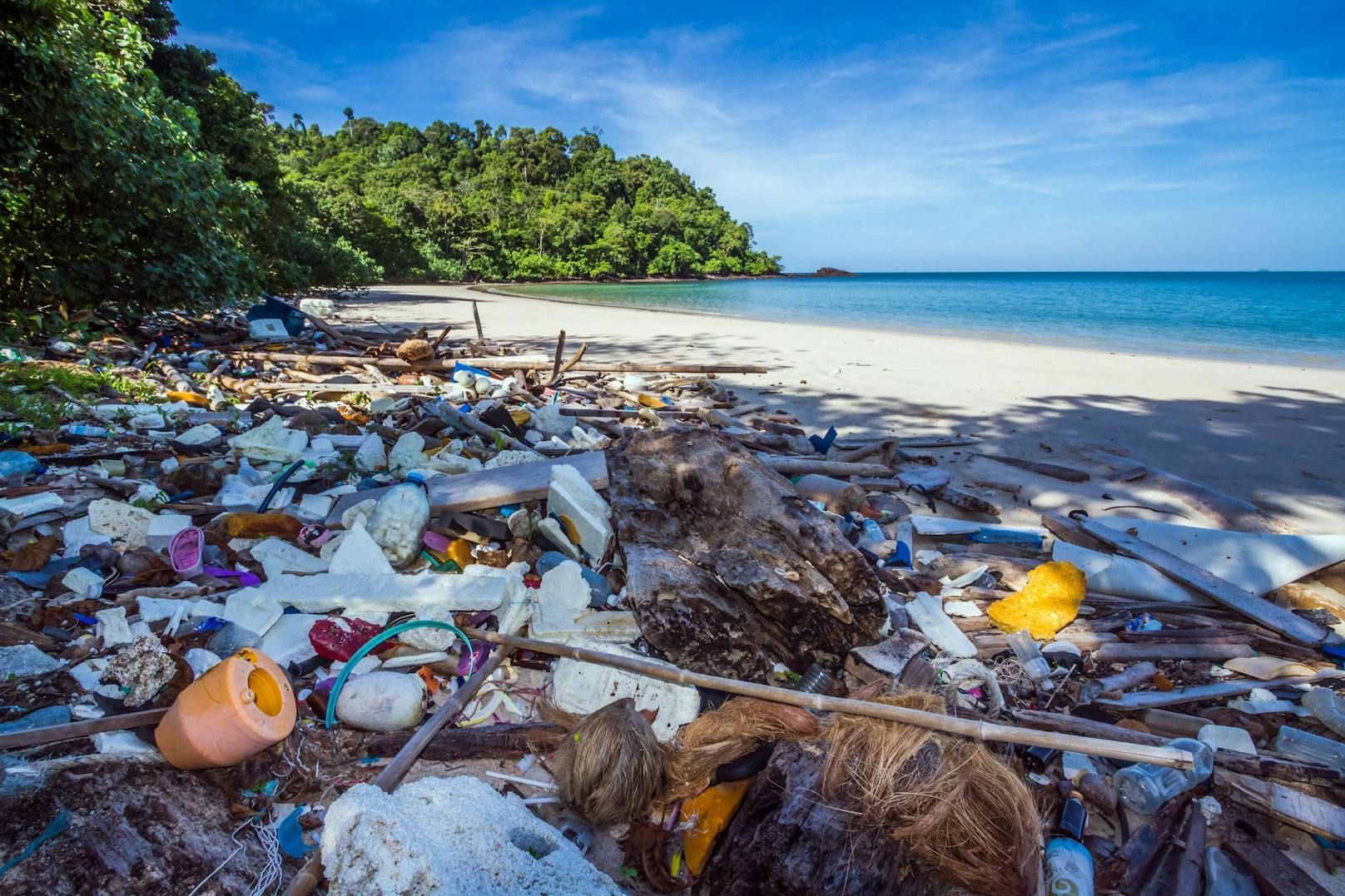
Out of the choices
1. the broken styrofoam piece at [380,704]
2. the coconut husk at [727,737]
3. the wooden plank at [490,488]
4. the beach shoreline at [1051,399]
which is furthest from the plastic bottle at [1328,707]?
the broken styrofoam piece at [380,704]

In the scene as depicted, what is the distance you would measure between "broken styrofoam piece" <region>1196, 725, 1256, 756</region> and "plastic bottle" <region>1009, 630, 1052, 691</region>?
549mm

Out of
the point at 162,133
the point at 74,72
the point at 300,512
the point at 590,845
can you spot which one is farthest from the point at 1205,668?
the point at 162,133

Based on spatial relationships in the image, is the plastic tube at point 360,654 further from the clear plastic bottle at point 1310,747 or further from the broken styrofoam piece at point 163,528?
the clear plastic bottle at point 1310,747

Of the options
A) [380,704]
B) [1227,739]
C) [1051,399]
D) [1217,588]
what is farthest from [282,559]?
[1051,399]

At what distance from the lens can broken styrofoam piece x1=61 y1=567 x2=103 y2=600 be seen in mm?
2920

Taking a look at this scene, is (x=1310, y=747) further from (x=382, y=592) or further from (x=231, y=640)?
(x=231, y=640)

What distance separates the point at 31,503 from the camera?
3.52 metres

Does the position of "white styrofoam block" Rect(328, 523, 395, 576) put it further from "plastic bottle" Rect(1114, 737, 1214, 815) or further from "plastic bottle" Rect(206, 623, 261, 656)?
"plastic bottle" Rect(1114, 737, 1214, 815)

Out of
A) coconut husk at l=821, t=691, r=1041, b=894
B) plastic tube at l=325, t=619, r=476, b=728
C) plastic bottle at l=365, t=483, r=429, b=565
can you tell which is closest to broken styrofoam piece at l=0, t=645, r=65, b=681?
plastic tube at l=325, t=619, r=476, b=728

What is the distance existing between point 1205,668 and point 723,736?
8.38 ft

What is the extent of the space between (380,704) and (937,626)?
2.68 meters

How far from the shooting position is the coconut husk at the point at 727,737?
208 centimetres

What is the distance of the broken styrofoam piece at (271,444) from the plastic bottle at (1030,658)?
5015 millimetres

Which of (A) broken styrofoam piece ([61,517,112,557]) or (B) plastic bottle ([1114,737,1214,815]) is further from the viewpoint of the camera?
(A) broken styrofoam piece ([61,517,112,557])
